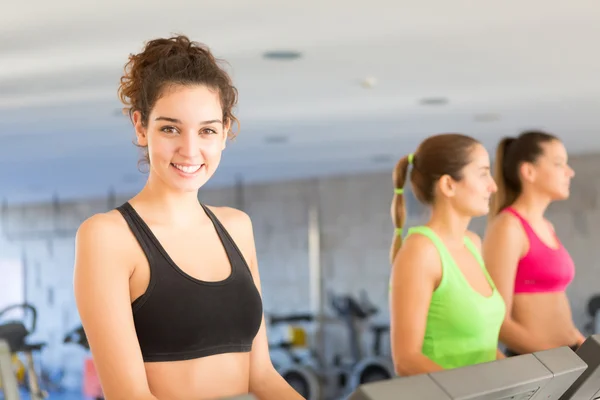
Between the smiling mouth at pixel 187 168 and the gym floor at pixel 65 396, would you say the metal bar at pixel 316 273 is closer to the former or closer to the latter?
the gym floor at pixel 65 396

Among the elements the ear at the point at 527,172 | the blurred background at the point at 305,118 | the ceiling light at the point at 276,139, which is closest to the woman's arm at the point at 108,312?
the ear at the point at 527,172

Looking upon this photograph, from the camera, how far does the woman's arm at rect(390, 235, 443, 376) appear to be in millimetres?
1799

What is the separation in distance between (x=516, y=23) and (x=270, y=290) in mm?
6963

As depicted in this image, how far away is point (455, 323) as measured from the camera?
1.86 m

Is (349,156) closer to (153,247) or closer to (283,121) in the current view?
(283,121)

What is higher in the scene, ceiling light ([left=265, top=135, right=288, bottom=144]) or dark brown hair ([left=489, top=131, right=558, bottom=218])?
dark brown hair ([left=489, top=131, right=558, bottom=218])

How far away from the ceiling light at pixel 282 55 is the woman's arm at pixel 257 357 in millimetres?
2599

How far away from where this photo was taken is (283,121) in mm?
5934

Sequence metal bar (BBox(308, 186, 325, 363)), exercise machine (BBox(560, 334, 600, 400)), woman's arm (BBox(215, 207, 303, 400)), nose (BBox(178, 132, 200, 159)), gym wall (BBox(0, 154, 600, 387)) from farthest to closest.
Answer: metal bar (BBox(308, 186, 325, 363)) < gym wall (BBox(0, 154, 600, 387)) < woman's arm (BBox(215, 207, 303, 400)) < nose (BBox(178, 132, 200, 159)) < exercise machine (BBox(560, 334, 600, 400))

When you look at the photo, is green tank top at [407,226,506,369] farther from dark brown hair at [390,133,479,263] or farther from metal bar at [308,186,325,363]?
metal bar at [308,186,325,363]

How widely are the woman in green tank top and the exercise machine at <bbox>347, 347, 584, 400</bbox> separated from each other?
0.68 meters

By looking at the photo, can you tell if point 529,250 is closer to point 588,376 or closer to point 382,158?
point 588,376

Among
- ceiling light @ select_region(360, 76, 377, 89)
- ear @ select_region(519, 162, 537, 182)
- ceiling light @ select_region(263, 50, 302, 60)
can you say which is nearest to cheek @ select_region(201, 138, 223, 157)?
ear @ select_region(519, 162, 537, 182)

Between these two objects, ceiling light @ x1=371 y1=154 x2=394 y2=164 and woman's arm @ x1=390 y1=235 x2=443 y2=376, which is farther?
ceiling light @ x1=371 y1=154 x2=394 y2=164
